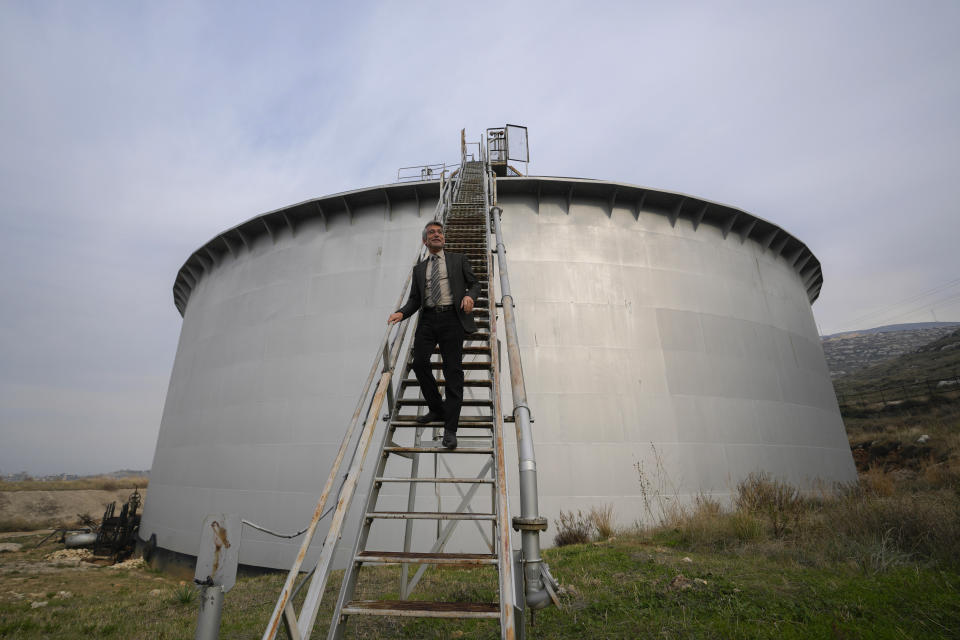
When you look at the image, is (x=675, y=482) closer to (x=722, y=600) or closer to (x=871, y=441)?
(x=722, y=600)

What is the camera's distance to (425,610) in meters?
2.44

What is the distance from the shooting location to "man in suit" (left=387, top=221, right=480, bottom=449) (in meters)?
3.89

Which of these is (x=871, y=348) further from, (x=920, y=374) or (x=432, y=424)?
(x=432, y=424)

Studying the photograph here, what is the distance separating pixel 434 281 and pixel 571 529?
6.76 m

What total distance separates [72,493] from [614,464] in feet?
117

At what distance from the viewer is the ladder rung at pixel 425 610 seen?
2354 millimetres

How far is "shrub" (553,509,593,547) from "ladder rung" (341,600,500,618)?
671 centimetres

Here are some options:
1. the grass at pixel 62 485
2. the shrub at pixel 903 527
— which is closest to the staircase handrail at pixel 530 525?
the shrub at pixel 903 527

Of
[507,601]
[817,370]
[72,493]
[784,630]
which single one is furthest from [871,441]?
[72,493]

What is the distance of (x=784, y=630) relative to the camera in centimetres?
317

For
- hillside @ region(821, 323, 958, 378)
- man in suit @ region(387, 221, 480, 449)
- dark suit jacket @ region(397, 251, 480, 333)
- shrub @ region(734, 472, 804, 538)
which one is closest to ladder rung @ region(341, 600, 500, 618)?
man in suit @ region(387, 221, 480, 449)

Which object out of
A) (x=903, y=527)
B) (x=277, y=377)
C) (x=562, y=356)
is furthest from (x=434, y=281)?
(x=277, y=377)

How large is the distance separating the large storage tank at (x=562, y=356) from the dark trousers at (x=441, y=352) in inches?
218

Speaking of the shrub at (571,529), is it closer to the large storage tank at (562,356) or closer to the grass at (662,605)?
the large storage tank at (562,356)
